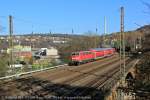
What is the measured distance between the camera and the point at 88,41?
114250 mm

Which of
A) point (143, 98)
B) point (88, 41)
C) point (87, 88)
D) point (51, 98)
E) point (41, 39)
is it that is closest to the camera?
point (143, 98)

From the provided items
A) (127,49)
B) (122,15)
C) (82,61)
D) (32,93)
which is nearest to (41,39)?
(127,49)

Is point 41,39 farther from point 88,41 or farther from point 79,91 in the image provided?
point 79,91

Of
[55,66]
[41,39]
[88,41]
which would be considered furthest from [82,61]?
[41,39]

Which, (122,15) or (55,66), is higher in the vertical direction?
(122,15)

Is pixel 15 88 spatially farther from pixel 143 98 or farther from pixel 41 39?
pixel 41 39

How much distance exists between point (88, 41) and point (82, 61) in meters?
54.2

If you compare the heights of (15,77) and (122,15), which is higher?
(122,15)

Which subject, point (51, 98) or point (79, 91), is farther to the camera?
point (79, 91)

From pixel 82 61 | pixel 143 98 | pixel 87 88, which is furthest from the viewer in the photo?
pixel 82 61

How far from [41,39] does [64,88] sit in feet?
482

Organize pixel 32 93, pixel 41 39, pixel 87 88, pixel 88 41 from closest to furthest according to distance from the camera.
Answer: pixel 32 93 < pixel 87 88 < pixel 88 41 < pixel 41 39

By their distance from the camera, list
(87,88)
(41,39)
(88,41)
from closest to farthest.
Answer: (87,88), (88,41), (41,39)

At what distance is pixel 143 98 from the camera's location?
17.5 meters
